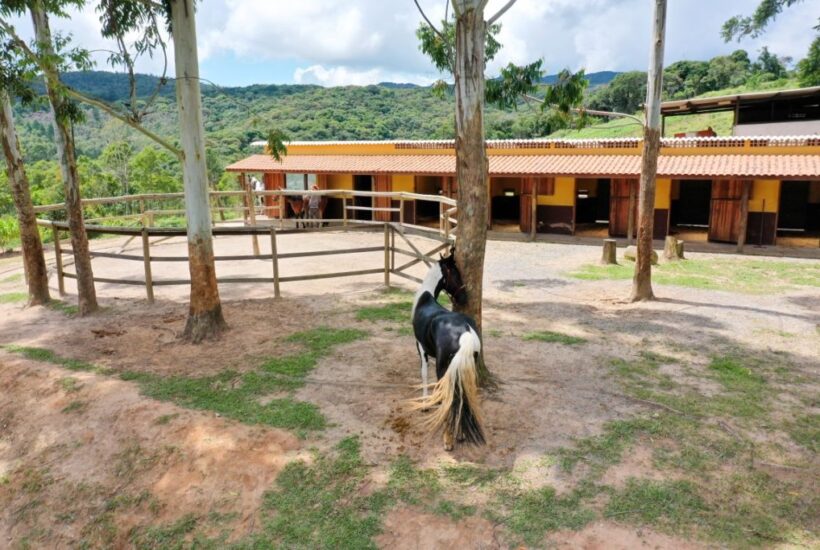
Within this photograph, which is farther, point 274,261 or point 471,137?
point 274,261

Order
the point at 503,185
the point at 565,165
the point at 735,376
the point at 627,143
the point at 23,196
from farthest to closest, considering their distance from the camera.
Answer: the point at 503,185, the point at 627,143, the point at 565,165, the point at 23,196, the point at 735,376

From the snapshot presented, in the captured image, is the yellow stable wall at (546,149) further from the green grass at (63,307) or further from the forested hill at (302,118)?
the forested hill at (302,118)

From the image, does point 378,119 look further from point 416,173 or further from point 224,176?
point 416,173

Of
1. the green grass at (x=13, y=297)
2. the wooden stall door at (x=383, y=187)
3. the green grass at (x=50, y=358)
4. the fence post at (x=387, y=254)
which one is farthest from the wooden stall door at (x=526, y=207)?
the green grass at (x=50, y=358)

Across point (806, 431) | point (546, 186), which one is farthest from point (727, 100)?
point (806, 431)

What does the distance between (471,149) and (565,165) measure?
42.7 feet

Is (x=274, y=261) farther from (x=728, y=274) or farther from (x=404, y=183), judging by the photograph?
(x=404, y=183)

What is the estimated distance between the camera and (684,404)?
207 inches

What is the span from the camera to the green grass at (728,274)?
417 inches

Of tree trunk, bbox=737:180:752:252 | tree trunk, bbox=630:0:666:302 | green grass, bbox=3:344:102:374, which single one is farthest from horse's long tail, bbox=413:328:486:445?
tree trunk, bbox=737:180:752:252

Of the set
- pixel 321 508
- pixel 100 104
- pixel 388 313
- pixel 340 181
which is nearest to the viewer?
pixel 321 508

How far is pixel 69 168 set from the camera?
27.0 ft

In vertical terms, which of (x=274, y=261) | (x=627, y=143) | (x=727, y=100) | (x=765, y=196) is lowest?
(x=274, y=261)

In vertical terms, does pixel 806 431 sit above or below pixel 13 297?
below
